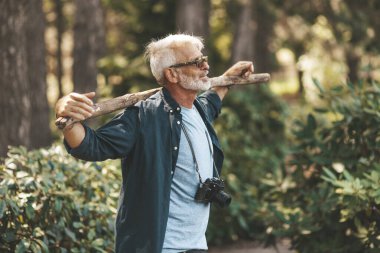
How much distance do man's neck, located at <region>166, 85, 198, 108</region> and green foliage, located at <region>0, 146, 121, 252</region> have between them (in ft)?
4.46

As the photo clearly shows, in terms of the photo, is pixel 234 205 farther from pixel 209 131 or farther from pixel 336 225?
pixel 209 131

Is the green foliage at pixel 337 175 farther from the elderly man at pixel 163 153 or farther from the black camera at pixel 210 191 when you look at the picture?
the elderly man at pixel 163 153

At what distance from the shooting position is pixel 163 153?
13.1 ft

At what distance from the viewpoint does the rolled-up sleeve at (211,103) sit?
4762mm

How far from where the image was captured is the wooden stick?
3.55m

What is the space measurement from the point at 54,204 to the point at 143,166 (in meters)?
1.45

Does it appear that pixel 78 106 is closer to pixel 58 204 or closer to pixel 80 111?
pixel 80 111

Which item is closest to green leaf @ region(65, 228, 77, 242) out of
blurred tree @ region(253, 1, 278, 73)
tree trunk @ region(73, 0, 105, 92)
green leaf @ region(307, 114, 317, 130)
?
green leaf @ region(307, 114, 317, 130)

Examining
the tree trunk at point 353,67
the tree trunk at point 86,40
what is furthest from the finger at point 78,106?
the tree trunk at point 353,67

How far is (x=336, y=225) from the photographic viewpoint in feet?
20.6

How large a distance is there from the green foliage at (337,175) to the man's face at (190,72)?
2047mm

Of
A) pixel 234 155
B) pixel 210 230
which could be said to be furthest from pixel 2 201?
pixel 234 155

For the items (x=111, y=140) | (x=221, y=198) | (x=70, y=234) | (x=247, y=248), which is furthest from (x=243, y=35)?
(x=111, y=140)

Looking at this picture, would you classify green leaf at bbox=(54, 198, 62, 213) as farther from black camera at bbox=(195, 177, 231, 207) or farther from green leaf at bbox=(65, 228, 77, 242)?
black camera at bbox=(195, 177, 231, 207)
